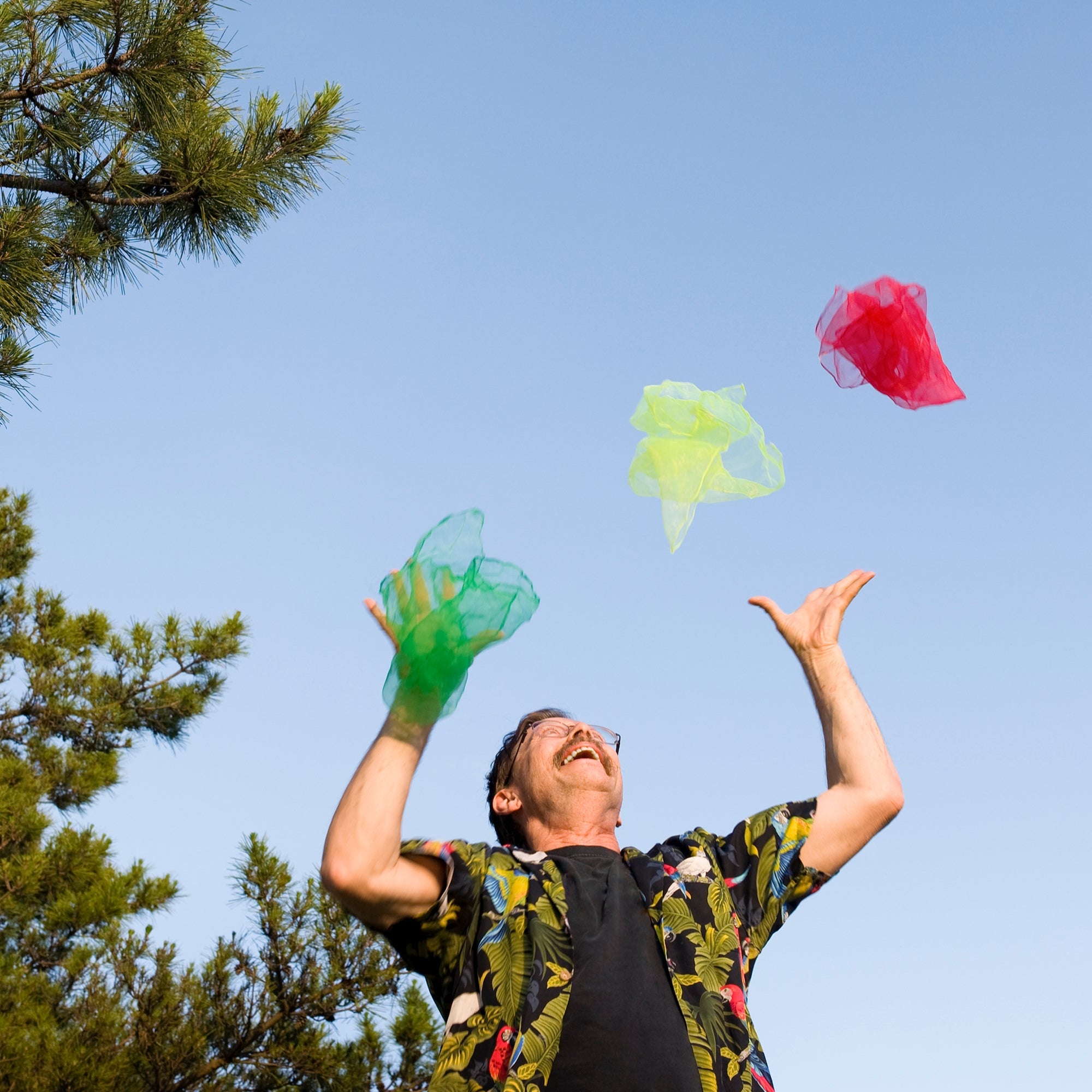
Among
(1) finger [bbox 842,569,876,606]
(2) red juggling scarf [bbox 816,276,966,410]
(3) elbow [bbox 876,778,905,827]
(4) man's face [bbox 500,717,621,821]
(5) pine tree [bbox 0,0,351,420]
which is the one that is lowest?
(3) elbow [bbox 876,778,905,827]

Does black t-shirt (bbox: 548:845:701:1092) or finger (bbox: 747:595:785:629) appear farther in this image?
finger (bbox: 747:595:785:629)

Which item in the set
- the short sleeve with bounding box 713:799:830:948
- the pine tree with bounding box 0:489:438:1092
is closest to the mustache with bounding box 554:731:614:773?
the short sleeve with bounding box 713:799:830:948

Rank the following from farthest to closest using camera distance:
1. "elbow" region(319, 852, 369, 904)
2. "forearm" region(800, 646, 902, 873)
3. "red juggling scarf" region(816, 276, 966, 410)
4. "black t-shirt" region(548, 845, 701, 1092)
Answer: "red juggling scarf" region(816, 276, 966, 410), "forearm" region(800, 646, 902, 873), "elbow" region(319, 852, 369, 904), "black t-shirt" region(548, 845, 701, 1092)

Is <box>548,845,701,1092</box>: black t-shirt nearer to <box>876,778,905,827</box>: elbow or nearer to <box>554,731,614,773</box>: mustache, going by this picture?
<box>554,731,614,773</box>: mustache

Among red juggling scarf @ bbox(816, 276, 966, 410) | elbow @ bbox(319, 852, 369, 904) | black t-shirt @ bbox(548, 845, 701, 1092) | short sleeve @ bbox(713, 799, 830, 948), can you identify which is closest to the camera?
black t-shirt @ bbox(548, 845, 701, 1092)

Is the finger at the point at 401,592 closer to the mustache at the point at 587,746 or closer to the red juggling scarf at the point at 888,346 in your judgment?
the mustache at the point at 587,746

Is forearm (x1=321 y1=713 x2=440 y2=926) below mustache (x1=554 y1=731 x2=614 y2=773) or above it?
below

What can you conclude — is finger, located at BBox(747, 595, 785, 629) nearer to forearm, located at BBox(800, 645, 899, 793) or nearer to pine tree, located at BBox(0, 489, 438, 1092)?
forearm, located at BBox(800, 645, 899, 793)

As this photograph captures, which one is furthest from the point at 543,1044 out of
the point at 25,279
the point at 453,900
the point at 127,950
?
the point at 127,950

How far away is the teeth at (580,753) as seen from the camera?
8.68 ft

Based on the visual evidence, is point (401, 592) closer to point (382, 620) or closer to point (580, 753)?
point (382, 620)

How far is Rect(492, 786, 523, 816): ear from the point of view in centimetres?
273

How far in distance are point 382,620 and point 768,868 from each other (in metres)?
0.91

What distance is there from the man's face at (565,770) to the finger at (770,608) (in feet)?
1.63
